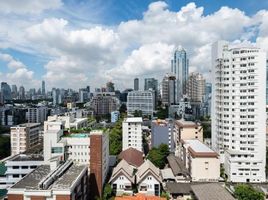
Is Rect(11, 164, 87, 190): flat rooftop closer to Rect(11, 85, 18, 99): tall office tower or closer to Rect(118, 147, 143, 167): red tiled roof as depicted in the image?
Rect(118, 147, 143, 167): red tiled roof

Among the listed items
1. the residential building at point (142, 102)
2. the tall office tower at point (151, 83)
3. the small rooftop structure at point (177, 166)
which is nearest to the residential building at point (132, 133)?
the small rooftop structure at point (177, 166)

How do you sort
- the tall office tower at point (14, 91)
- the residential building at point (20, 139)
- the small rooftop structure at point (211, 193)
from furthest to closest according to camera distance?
1. the tall office tower at point (14, 91)
2. the residential building at point (20, 139)
3. the small rooftop structure at point (211, 193)

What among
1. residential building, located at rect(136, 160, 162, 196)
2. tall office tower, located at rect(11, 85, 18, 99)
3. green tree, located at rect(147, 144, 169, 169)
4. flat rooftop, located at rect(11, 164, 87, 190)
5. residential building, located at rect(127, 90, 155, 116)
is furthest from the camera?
tall office tower, located at rect(11, 85, 18, 99)

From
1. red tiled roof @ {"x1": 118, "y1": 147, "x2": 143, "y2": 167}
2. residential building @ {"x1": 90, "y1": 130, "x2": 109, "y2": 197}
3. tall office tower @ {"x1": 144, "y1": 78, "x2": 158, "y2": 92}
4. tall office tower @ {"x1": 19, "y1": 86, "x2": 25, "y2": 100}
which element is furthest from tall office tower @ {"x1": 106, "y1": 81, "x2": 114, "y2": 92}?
residential building @ {"x1": 90, "y1": 130, "x2": 109, "y2": 197}

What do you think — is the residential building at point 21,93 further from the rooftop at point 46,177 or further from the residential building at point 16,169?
the rooftop at point 46,177

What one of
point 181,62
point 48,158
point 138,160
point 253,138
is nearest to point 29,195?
point 48,158

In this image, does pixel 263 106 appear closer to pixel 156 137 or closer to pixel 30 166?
pixel 156 137
